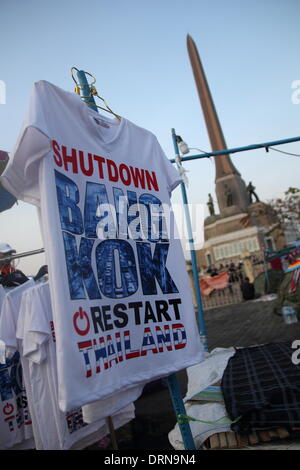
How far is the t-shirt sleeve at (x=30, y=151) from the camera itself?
Answer: 2.00 meters

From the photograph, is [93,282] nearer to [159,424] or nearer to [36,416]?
[36,416]

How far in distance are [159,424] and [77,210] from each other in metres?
3.17

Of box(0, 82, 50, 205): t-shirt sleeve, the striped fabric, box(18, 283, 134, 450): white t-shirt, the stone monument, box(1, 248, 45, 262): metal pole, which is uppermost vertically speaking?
the stone monument

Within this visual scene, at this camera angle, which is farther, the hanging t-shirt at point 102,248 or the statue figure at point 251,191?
the statue figure at point 251,191

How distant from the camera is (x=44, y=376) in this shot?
118 inches

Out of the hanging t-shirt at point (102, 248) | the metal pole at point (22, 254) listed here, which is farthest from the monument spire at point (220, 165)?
the hanging t-shirt at point (102, 248)

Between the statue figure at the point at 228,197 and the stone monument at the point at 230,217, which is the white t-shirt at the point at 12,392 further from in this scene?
the statue figure at the point at 228,197

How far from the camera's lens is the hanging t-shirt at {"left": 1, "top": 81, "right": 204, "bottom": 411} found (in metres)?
1.91

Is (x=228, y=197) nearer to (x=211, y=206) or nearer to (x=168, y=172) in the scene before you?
(x=211, y=206)

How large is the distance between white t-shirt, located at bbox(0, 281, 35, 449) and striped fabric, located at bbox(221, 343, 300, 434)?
1.98 metres

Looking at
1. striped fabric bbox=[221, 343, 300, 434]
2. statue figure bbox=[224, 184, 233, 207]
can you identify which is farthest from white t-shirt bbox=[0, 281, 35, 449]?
statue figure bbox=[224, 184, 233, 207]

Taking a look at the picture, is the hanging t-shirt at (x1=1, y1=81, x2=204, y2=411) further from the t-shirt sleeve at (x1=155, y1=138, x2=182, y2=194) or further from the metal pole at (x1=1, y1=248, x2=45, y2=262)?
the metal pole at (x1=1, y1=248, x2=45, y2=262)

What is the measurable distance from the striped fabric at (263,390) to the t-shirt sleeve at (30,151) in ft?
7.89
